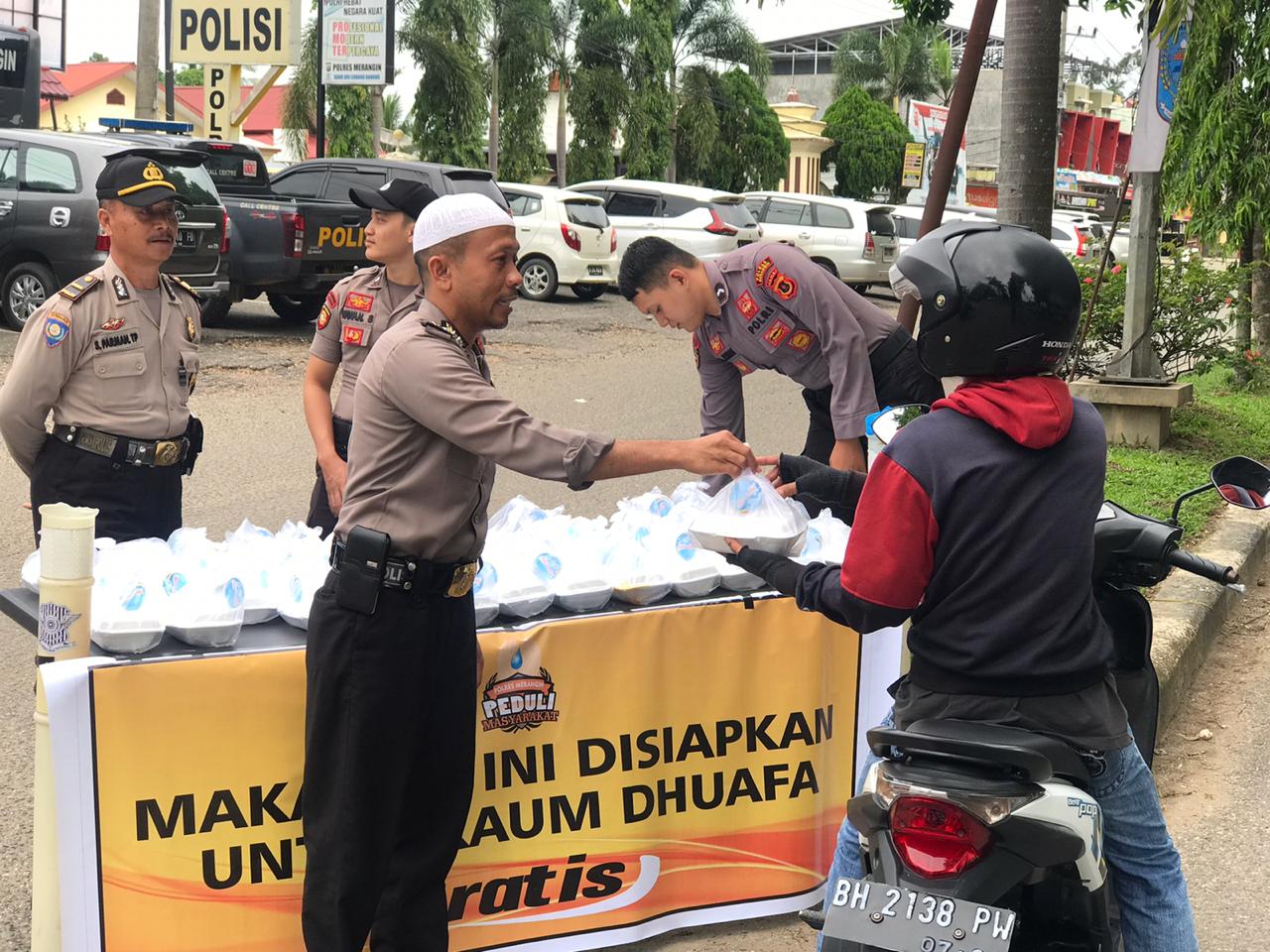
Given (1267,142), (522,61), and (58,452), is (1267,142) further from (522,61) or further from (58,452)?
(522,61)

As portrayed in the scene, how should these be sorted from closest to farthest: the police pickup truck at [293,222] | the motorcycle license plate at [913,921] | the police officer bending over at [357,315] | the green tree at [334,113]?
the motorcycle license plate at [913,921], the police officer bending over at [357,315], the police pickup truck at [293,222], the green tree at [334,113]

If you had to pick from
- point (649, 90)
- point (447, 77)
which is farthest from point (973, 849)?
point (649, 90)

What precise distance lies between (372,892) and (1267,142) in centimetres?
996

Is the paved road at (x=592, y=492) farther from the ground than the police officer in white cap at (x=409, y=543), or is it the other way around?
the police officer in white cap at (x=409, y=543)

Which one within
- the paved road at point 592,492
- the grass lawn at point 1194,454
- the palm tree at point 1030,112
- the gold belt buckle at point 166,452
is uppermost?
the palm tree at point 1030,112

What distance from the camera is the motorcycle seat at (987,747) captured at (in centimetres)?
240

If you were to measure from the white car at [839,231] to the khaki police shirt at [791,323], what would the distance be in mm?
18420

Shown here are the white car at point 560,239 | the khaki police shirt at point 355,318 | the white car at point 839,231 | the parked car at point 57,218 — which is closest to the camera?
the khaki police shirt at point 355,318

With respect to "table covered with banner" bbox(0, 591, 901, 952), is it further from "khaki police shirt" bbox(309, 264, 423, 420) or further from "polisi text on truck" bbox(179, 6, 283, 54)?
"polisi text on truck" bbox(179, 6, 283, 54)

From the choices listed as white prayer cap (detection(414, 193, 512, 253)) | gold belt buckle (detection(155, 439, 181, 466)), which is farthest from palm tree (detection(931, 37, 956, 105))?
white prayer cap (detection(414, 193, 512, 253))

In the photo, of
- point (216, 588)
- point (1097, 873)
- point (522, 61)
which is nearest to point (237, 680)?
point (216, 588)

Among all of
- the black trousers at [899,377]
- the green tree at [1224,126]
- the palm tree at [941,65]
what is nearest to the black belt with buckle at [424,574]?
the black trousers at [899,377]

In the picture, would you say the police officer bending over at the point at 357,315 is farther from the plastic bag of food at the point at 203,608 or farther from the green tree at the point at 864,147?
the green tree at the point at 864,147

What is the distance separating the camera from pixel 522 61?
40.8m
